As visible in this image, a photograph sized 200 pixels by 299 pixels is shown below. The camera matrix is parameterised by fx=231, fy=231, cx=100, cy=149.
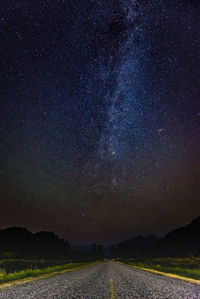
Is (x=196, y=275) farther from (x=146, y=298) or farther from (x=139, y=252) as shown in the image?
(x=139, y=252)

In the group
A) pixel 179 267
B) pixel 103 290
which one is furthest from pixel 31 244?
pixel 103 290

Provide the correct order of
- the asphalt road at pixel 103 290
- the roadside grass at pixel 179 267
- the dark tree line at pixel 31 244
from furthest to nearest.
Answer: the dark tree line at pixel 31 244
the roadside grass at pixel 179 267
the asphalt road at pixel 103 290

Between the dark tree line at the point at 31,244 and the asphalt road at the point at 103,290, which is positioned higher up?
the dark tree line at the point at 31,244

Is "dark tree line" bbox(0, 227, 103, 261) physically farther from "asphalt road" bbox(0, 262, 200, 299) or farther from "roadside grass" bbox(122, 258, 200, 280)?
"asphalt road" bbox(0, 262, 200, 299)

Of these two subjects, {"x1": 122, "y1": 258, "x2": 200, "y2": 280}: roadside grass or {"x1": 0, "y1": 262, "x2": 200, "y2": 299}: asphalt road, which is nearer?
{"x1": 0, "y1": 262, "x2": 200, "y2": 299}: asphalt road

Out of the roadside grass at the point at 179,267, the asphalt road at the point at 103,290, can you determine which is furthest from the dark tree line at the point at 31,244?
the asphalt road at the point at 103,290

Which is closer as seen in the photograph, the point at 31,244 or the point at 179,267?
the point at 179,267

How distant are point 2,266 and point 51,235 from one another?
119076 mm

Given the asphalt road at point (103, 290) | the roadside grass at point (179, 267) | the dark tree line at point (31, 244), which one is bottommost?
the roadside grass at point (179, 267)

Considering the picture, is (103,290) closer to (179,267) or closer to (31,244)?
(179,267)

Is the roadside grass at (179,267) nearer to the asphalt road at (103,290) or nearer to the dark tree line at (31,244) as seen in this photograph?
the asphalt road at (103,290)

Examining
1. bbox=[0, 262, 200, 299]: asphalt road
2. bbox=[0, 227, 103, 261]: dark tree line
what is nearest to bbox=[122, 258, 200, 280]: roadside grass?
bbox=[0, 262, 200, 299]: asphalt road

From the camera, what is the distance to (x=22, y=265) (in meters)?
37.0

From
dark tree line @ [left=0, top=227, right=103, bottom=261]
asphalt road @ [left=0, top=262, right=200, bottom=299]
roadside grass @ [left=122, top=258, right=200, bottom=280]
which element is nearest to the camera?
asphalt road @ [left=0, top=262, right=200, bottom=299]
